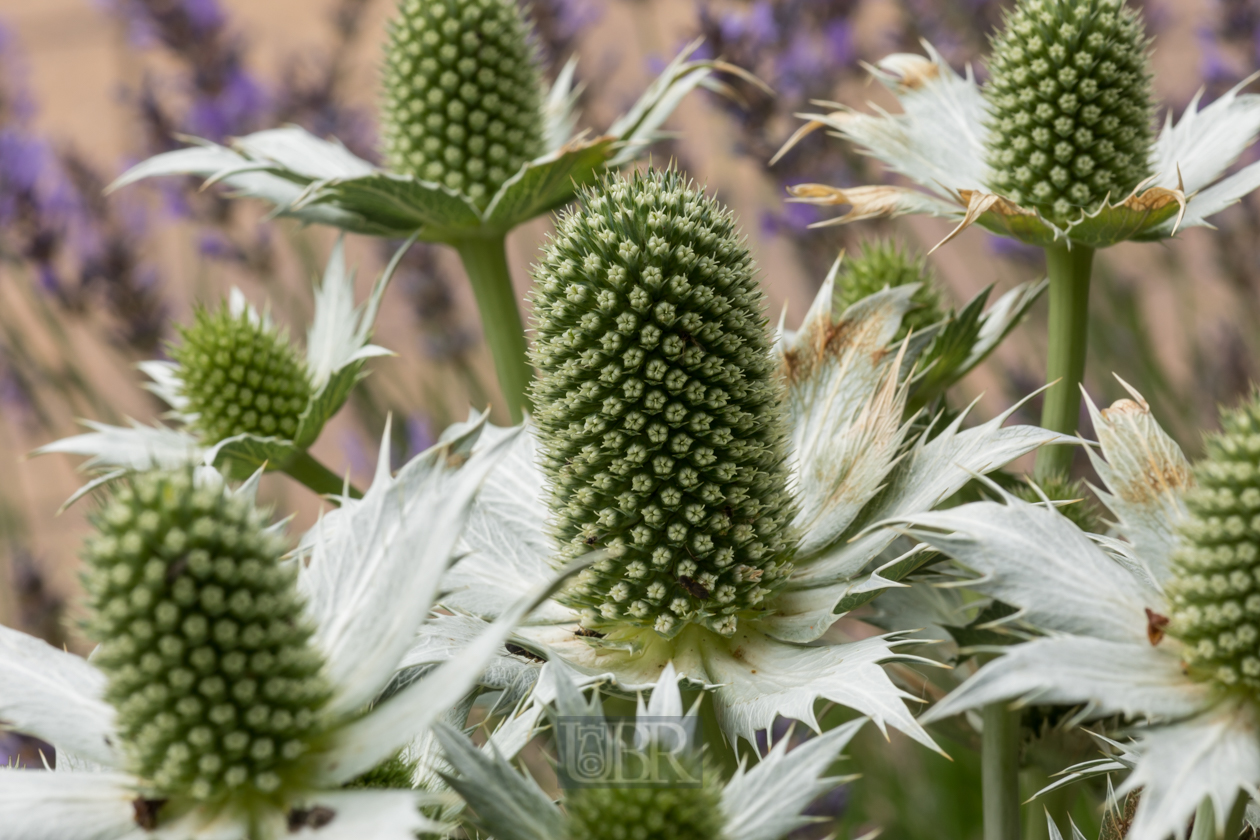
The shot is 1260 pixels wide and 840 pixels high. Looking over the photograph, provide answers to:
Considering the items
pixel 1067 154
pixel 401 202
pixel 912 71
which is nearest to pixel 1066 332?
pixel 1067 154

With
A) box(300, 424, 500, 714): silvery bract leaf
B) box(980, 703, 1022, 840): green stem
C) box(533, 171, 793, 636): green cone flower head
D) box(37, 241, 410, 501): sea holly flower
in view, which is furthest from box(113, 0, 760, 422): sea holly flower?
box(980, 703, 1022, 840): green stem

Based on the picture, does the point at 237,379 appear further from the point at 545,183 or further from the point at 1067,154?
the point at 1067,154

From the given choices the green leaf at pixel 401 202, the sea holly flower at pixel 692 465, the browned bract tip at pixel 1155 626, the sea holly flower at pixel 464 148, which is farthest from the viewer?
the sea holly flower at pixel 464 148

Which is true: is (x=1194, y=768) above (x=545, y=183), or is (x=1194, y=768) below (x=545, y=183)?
below

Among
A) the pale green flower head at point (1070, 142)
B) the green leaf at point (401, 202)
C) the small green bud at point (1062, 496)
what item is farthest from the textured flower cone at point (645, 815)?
the green leaf at point (401, 202)

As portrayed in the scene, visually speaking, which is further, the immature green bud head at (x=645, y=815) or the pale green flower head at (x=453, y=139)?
the pale green flower head at (x=453, y=139)

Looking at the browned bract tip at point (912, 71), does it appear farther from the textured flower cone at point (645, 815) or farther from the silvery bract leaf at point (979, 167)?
the textured flower cone at point (645, 815)

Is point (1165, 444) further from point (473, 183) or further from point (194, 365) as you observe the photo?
point (194, 365)
